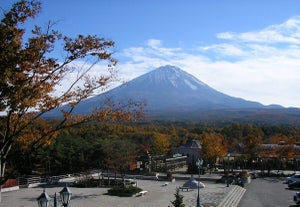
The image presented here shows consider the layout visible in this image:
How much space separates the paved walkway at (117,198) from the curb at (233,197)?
0.28m

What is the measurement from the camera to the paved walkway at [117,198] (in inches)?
838

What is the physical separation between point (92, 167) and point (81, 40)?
101 ft

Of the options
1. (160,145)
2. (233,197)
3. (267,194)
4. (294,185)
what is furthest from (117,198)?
(160,145)

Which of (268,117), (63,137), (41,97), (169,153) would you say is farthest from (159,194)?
(268,117)

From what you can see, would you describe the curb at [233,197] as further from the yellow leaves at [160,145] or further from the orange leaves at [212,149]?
the yellow leaves at [160,145]

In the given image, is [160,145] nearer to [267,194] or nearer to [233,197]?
[267,194]

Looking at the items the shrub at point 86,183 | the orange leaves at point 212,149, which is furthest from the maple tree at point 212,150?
the shrub at point 86,183

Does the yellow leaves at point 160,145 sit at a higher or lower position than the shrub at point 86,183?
higher

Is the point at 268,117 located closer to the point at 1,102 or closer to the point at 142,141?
the point at 142,141

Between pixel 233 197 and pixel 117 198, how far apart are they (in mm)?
7218

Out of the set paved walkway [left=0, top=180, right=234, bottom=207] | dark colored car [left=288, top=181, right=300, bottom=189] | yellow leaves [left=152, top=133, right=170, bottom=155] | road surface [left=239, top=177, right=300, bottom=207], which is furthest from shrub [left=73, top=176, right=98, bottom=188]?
yellow leaves [left=152, top=133, right=170, bottom=155]

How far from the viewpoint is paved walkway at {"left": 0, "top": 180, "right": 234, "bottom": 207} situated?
21281 millimetres

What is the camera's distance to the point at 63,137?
38625 mm

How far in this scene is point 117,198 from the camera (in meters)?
23.7
